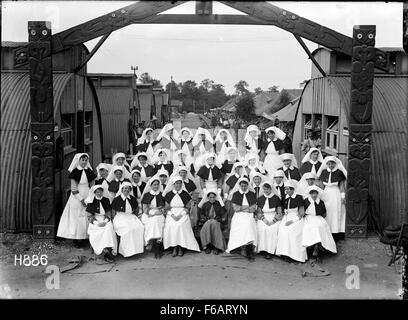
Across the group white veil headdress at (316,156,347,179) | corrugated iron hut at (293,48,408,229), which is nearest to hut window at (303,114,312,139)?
corrugated iron hut at (293,48,408,229)

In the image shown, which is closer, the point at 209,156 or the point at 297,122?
the point at 209,156

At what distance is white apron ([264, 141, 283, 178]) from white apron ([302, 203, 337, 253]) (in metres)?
3.25

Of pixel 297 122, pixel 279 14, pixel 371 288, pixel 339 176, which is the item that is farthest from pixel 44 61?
pixel 297 122

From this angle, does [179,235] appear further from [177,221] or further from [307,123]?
[307,123]

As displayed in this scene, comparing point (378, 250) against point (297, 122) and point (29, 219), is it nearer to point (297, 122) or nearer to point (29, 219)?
point (29, 219)

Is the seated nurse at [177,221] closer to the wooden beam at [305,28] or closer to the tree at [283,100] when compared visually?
the wooden beam at [305,28]

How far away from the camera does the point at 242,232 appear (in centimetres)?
777

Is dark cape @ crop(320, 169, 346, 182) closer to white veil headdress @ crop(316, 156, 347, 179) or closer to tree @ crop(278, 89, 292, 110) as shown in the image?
white veil headdress @ crop(316, 156, 347, 179)

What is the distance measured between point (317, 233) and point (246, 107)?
60.0 ft

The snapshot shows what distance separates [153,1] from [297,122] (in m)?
8.18

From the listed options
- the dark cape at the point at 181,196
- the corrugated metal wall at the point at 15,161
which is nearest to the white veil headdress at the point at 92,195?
the dark cape at the point at 181,196

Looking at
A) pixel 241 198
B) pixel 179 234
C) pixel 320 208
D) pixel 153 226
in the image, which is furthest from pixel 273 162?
pixel 153 226

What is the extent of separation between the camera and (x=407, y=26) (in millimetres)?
6613

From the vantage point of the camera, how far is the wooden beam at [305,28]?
8188 mm
